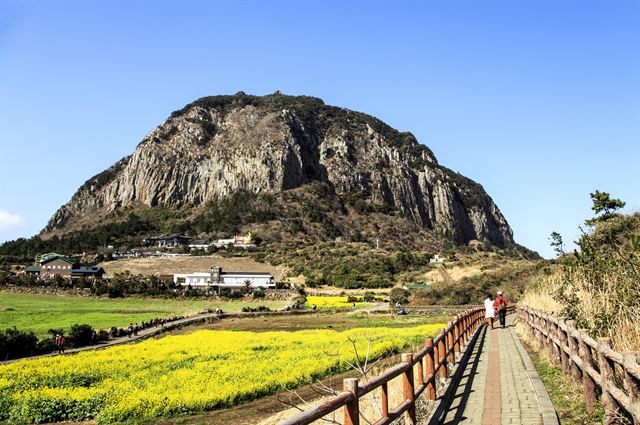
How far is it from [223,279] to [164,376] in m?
77.4

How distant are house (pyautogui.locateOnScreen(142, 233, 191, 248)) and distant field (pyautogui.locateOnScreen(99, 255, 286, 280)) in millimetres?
18927

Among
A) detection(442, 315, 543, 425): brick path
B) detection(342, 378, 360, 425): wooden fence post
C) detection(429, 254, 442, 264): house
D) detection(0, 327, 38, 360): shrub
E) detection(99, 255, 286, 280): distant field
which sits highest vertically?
detection(429, 254, 442, 264): house

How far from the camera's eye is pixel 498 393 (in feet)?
37.2

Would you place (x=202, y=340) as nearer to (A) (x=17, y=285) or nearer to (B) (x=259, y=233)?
(A) (x=17, y=285)

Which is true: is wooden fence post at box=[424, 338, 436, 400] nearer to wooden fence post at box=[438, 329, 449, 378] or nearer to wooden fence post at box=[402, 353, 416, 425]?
wooden fence post at box=[438, 329, 449, 378]

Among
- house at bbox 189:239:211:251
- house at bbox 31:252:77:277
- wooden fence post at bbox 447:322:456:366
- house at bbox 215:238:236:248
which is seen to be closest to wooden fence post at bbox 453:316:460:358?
wooden fence post at bbox 447:322:456:366

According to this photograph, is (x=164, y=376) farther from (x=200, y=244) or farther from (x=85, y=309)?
(x=200, y=244)

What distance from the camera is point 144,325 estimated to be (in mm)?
47125

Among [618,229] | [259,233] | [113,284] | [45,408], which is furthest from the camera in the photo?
[259,233]

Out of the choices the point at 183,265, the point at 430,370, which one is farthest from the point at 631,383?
the point at 183,265

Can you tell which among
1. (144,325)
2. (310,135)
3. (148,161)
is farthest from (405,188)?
(144,325)

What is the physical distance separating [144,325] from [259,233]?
90991mm

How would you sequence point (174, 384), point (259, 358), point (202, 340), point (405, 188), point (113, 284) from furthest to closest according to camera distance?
point (405, 188) < point (113, 284) < point (202, 340) < point (259, 358) < point (174, 384)

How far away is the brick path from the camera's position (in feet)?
30.1
